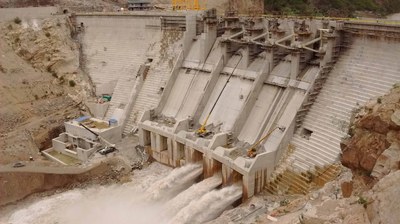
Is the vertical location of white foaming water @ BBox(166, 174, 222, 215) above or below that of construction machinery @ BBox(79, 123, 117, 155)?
below

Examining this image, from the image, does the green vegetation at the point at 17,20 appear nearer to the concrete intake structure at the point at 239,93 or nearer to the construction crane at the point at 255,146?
the concrete intake structure at the point at 239,93

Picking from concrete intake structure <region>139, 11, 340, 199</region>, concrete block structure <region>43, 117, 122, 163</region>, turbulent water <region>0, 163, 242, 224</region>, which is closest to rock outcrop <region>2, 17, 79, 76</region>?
concrete block structure <region>43, 117, 122, 163</region>

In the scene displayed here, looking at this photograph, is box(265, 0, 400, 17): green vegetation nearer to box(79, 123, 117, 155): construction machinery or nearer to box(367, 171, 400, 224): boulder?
box(79, 123, 117, 155): construction machinery

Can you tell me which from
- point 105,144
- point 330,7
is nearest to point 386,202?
point 105,144

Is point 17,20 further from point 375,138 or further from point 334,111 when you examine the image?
point 375,138

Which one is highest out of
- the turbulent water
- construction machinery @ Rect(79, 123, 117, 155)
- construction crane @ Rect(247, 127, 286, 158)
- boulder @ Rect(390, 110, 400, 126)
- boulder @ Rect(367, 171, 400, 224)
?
boulder @ Rect(390, 110, 400, 126)

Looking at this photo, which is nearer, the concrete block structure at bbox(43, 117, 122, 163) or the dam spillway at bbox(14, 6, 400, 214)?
the dam spillway at bbox(14, 6, 400, 214)

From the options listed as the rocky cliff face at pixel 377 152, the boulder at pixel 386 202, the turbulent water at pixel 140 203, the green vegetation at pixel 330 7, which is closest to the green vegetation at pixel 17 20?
the turbulent water at pixel 140 203
